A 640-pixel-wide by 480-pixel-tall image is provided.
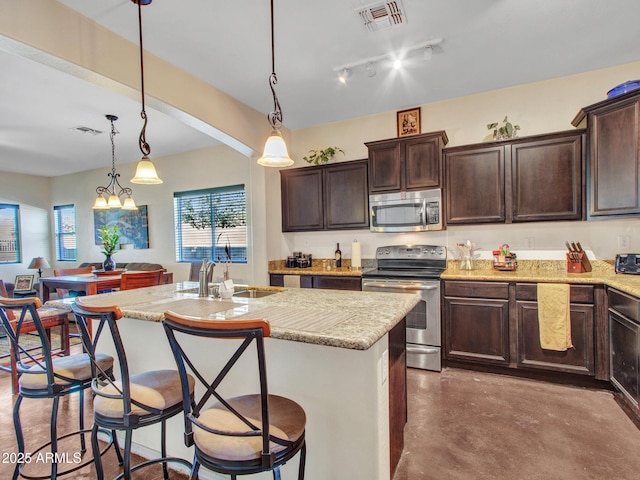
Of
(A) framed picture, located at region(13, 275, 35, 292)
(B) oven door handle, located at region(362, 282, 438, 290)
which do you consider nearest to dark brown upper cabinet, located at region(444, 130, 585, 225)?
(B) oven door handle, located at region(362, 282, 438, 290)

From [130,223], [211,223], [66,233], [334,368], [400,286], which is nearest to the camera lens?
[334,368]

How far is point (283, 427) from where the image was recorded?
1.17 metres

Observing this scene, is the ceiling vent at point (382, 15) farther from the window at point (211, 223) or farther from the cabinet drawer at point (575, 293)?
the window at point (211, 223)

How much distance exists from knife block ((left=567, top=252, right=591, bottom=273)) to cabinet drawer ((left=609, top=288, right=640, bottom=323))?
50 cm

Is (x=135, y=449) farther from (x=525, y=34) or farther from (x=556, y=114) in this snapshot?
(x=556, y=114)

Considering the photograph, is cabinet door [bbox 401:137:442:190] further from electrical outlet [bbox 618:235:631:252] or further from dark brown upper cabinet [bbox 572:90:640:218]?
electrical outlet [bbox 618:235:631:252]

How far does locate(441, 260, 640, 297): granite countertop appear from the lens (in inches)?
100

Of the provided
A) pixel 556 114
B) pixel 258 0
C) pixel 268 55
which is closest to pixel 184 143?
pixel 268 55

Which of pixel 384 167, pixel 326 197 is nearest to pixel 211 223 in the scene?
pixel 326 197

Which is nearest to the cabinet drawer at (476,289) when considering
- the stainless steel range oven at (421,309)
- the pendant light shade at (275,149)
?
the stainless steel range oven at (421,309)

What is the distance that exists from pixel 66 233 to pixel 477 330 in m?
8.02

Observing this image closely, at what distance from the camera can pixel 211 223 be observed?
5441mm

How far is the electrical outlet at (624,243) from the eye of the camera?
2978mm

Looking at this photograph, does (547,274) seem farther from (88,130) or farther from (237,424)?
(88,130)
